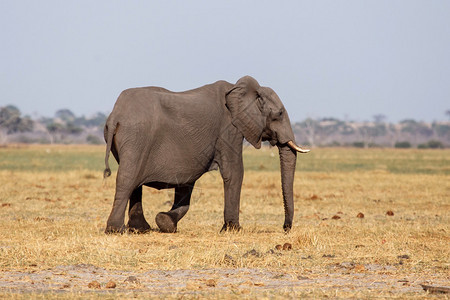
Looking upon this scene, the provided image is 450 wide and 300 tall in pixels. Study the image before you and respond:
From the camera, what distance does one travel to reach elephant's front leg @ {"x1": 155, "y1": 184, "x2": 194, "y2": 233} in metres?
12.5

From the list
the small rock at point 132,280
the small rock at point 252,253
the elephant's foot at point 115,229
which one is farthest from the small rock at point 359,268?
the elephant's foot at point 115,229

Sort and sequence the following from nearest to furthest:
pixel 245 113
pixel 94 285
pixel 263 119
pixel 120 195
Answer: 1. pixel 94 285
2. pixel 120 195
3. pixel 245 113
4. pixel 263 119

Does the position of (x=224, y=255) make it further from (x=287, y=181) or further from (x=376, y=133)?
(x=376, y=133)

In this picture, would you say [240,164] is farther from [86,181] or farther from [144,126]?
[86,181]

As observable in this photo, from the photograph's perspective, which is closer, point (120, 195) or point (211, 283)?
point (211, 283)

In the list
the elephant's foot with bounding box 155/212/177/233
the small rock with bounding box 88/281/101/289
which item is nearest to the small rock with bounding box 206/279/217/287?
the small rock with bounding box 88/281/101/289

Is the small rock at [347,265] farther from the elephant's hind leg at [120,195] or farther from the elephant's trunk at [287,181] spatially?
the elephant's hind leg at [120,195]

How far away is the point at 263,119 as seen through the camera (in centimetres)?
1295

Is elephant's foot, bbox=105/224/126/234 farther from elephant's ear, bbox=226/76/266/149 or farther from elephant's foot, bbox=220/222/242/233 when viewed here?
elephant's ear, bbox=226/76/266/149

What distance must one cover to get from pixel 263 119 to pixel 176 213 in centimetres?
223

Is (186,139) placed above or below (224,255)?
above

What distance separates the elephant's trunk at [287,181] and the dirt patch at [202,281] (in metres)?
3.20

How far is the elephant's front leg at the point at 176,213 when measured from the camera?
41.1ft

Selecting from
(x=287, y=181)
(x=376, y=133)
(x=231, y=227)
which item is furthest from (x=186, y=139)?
(x=376, y=133)
